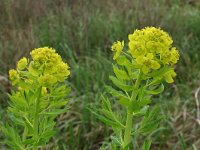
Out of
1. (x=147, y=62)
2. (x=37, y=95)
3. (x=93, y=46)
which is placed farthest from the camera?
(x=93, y=46)

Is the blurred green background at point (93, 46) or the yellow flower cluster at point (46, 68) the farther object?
the blurred green background at point (93, 46)

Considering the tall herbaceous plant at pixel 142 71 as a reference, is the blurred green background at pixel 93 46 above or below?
above

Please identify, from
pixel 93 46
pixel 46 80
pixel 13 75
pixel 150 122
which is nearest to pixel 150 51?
pixel 150 122

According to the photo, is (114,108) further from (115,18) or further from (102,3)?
(102,3)

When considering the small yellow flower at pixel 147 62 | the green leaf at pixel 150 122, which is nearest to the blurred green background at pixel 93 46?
the green leaf at pixel 150 122

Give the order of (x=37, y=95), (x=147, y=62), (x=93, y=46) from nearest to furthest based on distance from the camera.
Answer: (x=147, y=62), (x=37, y=95), (x=93, y=46)

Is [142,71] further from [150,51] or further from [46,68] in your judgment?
[46,68]

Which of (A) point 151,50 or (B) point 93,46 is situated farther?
(B) point 93,46

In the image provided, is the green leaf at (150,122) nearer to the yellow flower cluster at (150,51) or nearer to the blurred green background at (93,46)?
the yellow flower cluster at (150,51)

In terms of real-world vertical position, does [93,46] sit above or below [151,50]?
above

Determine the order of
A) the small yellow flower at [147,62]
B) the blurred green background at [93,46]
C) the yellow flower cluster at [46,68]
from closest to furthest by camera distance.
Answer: the small yellow flower at [147,62] → the yellow flower cluster at [46,68] → the blurred green background at [93,46]

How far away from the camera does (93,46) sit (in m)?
4.79

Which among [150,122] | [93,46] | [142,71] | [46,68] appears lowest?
[150,122]

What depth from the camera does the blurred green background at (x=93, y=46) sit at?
3457 mm
